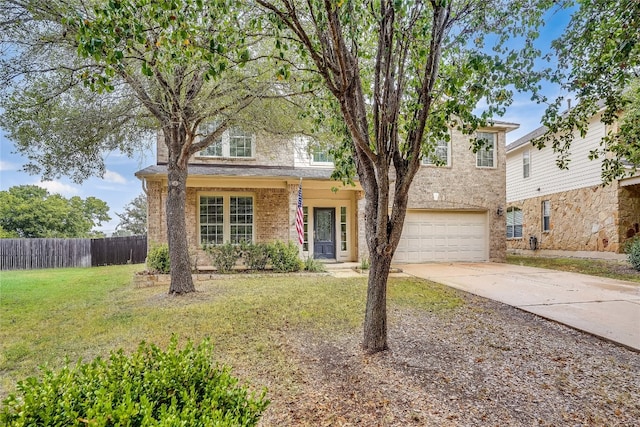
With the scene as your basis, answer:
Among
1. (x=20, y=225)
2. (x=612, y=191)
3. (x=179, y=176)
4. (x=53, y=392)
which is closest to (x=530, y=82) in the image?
(x=53, y=392)

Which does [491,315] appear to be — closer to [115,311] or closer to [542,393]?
[542,393]

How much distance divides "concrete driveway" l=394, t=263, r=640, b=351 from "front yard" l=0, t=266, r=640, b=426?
0.46m

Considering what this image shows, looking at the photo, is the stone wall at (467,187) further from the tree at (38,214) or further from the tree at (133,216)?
the tree at (133,216)

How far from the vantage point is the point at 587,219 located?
1448 cm

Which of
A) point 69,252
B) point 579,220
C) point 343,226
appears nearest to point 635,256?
point 579,220

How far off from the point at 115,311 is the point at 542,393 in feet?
21.5

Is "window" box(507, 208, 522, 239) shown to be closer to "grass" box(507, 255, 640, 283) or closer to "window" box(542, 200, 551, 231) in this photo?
"window" box(542, 200, 551, 231)

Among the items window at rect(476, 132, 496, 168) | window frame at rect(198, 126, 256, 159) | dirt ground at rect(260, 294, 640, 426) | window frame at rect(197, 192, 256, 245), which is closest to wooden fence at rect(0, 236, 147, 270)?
window frame at rect(197, 192, 256, 245)

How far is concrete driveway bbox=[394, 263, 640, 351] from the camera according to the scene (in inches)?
201

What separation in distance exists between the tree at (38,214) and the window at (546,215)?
2722 cm

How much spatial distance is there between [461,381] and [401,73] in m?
3.26

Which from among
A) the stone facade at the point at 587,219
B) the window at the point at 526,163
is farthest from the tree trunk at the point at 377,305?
the window at the point at 526,163

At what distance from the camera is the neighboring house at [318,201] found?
11.0 meters

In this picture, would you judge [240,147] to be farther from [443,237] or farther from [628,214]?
[628,214]
